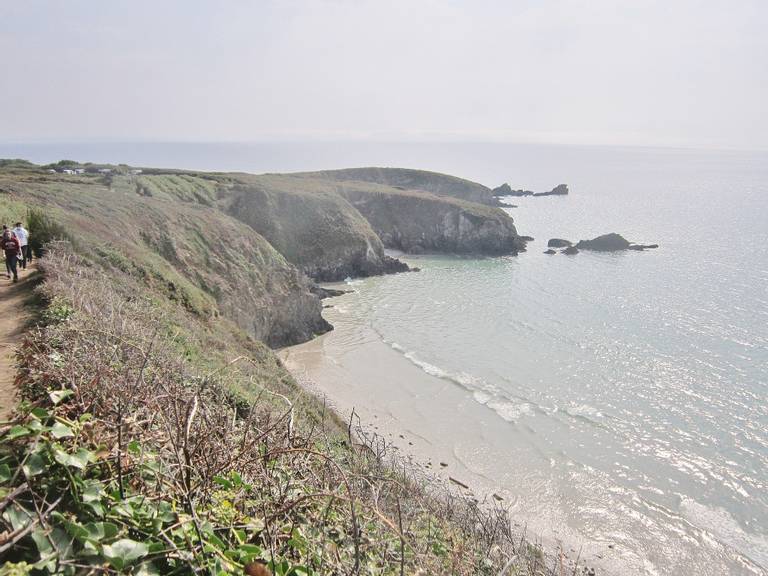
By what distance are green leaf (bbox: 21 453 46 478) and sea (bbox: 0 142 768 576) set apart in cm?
580

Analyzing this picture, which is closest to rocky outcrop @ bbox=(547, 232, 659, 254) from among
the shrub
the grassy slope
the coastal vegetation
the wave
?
the wave

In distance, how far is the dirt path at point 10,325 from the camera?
5.97 meters

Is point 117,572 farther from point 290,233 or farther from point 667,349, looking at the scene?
point 290,233

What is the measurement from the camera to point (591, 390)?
26344 millimetres

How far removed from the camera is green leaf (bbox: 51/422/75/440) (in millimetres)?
3145

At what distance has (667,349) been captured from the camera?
1247 inches

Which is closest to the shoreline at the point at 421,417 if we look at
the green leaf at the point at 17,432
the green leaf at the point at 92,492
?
the green leaf at the point at 92,492

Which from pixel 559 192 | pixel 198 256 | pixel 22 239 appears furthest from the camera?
pixel 559 192

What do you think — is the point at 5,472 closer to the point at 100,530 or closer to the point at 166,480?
the point at 100,530

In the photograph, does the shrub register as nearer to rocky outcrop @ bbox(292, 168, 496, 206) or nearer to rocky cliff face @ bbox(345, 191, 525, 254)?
rocky cliff face @ bbox(345, 191, 525, 254)

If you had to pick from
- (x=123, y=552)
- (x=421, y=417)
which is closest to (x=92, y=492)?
(x=123, y=552)

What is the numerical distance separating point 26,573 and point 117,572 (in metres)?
0.47

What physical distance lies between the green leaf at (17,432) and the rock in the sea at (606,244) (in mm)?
73204

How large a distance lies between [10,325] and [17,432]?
781 cm
